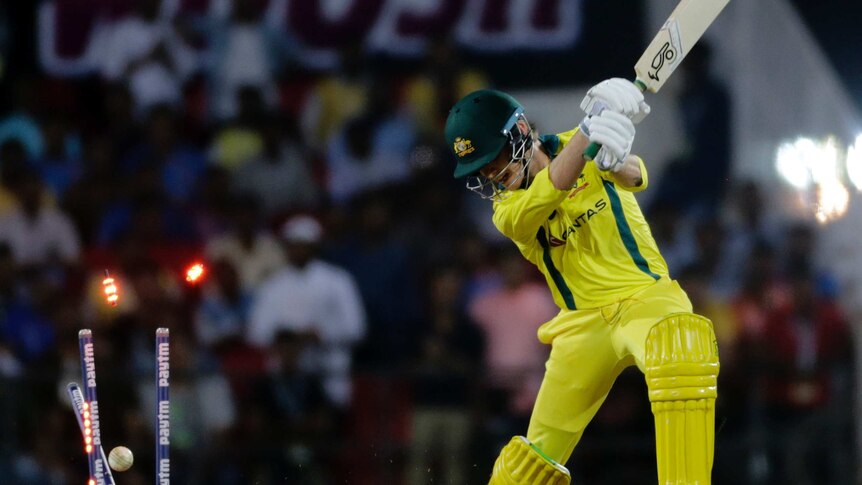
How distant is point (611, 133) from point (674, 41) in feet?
1.69

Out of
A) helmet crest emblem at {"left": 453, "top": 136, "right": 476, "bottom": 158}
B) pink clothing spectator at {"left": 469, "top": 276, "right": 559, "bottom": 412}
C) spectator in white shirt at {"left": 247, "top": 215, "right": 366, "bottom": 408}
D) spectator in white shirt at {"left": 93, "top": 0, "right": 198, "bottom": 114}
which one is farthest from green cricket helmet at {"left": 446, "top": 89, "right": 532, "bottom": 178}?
spectator in white shirt at {"left": 93, "top": 0, "right": 198, "bottom": 114}

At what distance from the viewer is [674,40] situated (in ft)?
16.6

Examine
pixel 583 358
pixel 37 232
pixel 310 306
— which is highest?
pixel 37 232

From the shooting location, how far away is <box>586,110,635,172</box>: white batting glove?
15.7 ft

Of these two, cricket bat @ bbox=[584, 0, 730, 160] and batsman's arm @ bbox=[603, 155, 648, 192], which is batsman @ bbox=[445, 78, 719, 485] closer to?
batsman's arm @ bbox=[603, 155, 648, 192]

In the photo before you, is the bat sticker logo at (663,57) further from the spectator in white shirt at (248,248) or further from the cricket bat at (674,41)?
the spectator in white shirt at (248,248)

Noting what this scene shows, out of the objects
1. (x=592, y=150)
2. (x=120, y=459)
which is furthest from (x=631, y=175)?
(x=120, y=459)

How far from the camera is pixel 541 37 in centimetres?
988

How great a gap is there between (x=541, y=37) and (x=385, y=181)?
1.49 metres

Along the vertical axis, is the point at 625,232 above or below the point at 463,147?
below

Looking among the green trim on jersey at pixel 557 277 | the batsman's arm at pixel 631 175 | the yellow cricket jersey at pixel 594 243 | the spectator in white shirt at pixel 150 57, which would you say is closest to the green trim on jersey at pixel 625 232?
the yellow cricket jersey at pixel 594 243

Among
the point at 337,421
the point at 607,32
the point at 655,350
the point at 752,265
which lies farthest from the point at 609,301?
the point at 607,32

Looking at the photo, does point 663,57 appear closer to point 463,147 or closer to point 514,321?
point 463,147

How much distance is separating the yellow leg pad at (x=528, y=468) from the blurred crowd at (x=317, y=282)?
6.66 ft
